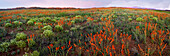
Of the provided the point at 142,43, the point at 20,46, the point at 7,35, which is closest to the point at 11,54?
the point at 20,46

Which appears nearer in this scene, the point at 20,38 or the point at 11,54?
the point at 11,54

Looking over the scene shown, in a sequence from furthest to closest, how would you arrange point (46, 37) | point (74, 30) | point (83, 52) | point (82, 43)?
point (74, 30)
point (46, 37)
point (82, 43)
point (83, 52)

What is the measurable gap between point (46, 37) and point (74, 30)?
218cm

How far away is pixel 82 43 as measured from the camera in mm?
5684

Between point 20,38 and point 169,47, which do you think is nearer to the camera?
point 169,47

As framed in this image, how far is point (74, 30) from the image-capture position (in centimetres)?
778

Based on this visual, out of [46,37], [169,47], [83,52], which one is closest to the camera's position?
[83,52]

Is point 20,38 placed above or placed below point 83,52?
above

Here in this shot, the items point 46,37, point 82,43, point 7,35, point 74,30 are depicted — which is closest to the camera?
point 82,43

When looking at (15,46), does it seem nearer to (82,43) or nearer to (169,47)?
(82,43)

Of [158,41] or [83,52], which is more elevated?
[158,41]

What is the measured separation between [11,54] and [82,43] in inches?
133

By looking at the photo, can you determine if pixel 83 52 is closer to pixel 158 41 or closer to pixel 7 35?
pixel 158 41

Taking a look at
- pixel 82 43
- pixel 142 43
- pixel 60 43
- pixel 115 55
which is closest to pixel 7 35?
pixel 60 43
